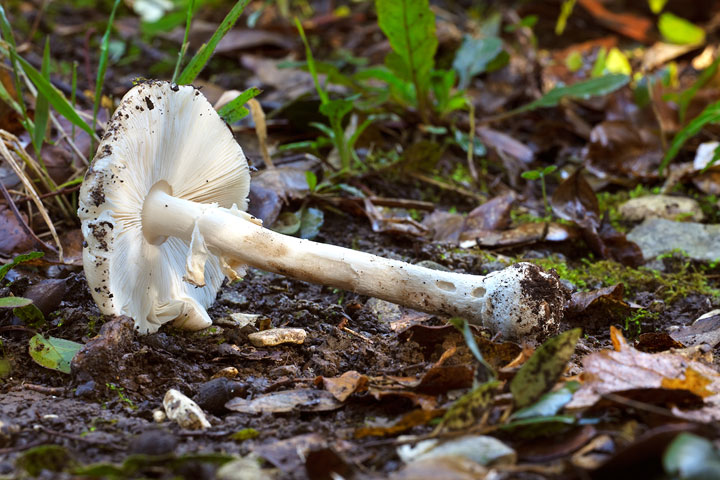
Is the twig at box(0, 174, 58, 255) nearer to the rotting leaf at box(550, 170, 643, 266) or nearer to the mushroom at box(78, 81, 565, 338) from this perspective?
the mushroom at box(78, 81, 565, 338)

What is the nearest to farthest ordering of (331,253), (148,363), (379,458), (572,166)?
(379,458) < (148,363) < (331,253) < (572,166)

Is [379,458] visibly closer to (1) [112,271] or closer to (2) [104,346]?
(2) [104,346]

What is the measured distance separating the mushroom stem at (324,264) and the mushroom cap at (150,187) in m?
0.11

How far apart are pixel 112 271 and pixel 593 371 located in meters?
Answer: 1.54

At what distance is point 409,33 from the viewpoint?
148 inches

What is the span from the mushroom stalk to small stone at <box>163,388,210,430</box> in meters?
0.61

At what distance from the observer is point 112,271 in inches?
87.4

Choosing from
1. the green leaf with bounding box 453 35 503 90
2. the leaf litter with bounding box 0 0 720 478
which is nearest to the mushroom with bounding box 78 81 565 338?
the leaf litter with bounding box 0 0 720 478

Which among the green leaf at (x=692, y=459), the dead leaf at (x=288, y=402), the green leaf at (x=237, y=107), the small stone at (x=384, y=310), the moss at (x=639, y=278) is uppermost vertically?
the green leaf at (x=237, y=107)

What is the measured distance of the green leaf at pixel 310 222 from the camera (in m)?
3.19

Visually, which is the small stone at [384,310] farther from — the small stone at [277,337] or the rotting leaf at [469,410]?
the rotting leaf at [469,410]

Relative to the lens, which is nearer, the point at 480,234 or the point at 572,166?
the point at 480,234

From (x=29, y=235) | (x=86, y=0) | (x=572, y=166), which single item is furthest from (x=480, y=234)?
(x=86, y=0)

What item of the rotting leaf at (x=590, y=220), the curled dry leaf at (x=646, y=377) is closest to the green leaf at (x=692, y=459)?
the curled dry leaf at (x=646, y=377)
